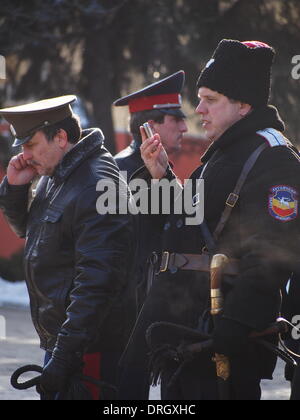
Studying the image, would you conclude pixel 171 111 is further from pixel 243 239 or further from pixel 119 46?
pixel 119 46

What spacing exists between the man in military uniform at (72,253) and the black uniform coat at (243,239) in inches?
7.4

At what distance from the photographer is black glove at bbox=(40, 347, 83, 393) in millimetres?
3660

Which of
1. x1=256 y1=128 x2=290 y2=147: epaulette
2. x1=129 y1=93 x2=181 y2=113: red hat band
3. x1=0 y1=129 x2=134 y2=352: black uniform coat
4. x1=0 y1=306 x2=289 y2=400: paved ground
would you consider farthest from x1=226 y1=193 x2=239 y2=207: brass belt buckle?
x1=0 y1=306 x2=289 y2=400: paved ground

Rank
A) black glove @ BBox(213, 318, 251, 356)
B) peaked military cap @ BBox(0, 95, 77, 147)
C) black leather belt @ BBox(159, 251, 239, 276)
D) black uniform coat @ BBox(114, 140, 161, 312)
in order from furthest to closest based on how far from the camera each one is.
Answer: black uniform coat @ BBox(114, 140, 161, 312)
peaked military cap @ BBox(0, 95, 77, 147)
black leather belt @ BBox(159, 251, 239, 276)
black glove @ BBox(213, 318, 251, 356)

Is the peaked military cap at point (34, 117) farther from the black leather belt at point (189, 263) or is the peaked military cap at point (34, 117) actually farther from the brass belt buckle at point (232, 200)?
the brass belt buckle at point (232, 200)

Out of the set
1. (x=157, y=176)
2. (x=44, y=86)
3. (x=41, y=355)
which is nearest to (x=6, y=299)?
(x=44, y=86)

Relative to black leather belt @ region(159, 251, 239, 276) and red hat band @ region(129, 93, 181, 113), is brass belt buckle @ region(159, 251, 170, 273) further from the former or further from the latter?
red hat band @ region(129, 93, 181, 113)

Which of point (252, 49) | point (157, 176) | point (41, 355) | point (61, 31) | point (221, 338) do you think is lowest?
point (41, 355)

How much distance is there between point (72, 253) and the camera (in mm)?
3920

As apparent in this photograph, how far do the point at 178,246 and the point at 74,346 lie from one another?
1.87 ft

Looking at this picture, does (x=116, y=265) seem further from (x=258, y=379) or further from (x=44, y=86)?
(x=44, y=86)

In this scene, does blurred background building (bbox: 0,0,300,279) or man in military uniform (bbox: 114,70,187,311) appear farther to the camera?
blurred background building (bbox: 0,0,300,279)

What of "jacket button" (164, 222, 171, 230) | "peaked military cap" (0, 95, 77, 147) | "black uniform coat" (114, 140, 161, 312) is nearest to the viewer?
"jacket button" (164, 222, 171, 230)

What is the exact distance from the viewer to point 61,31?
47.2 feet
